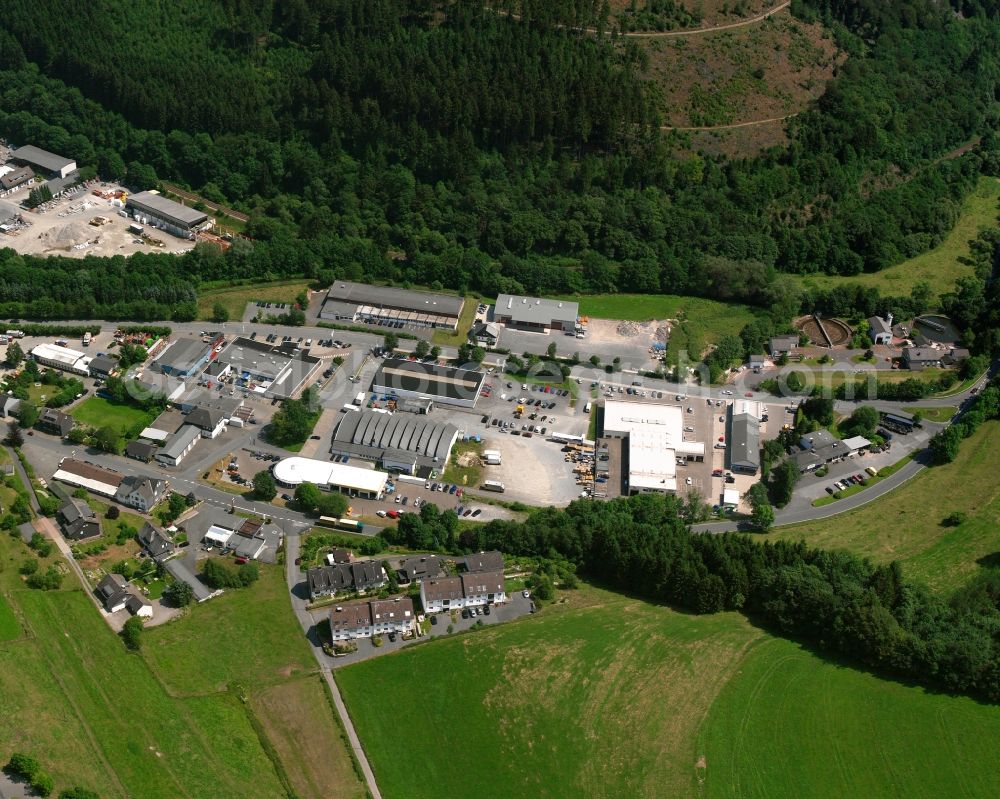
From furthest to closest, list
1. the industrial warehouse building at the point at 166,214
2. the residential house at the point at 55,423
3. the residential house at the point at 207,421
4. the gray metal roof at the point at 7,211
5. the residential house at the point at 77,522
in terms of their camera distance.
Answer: the gray metal roof at the point at 7,211 → the industrial warehouse building at the point at 166,214 → the residential house at the point at 207,421 → the residential house at the point at 55,423 → the residential house at the point at 77,522

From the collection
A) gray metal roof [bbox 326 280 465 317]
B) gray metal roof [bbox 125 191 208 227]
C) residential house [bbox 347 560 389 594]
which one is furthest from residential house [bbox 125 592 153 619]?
gray metal roof [bbox 125 191 208 227]

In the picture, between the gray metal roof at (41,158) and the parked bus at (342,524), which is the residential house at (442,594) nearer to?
the parked bus at (342,524)

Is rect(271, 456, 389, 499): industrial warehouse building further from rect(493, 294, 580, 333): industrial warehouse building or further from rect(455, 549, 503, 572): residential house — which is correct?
rect(493, 294, 580, 333): industrial warehouse building

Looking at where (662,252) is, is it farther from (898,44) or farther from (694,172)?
(898,44)

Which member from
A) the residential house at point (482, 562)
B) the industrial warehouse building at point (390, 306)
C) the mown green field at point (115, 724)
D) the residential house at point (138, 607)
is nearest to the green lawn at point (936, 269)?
the industrial warehouse building at point (390, 306)

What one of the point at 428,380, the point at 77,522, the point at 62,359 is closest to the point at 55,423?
the point at 62,359

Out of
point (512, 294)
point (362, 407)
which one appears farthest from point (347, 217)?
point (362, 407)

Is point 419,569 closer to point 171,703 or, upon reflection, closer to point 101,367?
point 171,703

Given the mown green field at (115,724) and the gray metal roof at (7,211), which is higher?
the gray metal roof at (7,211)
